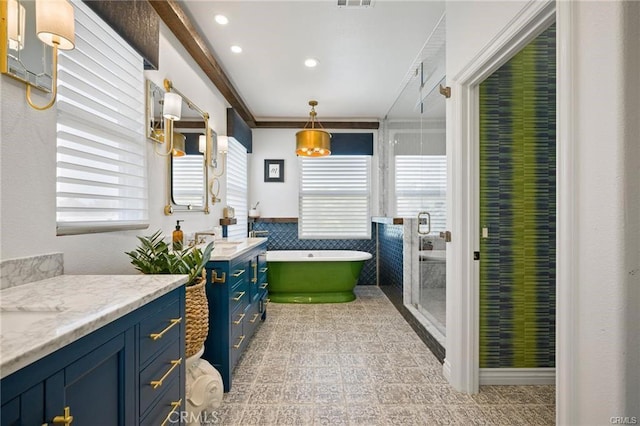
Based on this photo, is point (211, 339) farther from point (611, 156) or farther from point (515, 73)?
point (515, 73)

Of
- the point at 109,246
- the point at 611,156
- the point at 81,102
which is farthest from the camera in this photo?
the point at 109,246

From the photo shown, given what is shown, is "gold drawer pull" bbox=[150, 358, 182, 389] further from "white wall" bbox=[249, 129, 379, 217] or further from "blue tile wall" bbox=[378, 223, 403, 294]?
"white wall" bbox=[249, 129, 379, 217]

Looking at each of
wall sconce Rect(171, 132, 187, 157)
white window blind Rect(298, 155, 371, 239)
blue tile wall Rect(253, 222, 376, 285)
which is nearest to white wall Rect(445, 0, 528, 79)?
wall sconce Rect(171, 132, 187, 157)

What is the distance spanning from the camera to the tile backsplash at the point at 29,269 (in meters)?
1.14

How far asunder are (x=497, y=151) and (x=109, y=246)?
2477 mm

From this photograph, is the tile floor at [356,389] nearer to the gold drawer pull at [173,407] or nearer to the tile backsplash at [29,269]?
the gold drawer pull at [173,407]

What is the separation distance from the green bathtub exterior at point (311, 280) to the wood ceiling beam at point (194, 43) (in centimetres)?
217

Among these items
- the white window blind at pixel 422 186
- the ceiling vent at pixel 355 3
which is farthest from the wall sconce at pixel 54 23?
the white window blind at pixel 422 186

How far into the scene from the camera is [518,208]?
7.39 ft

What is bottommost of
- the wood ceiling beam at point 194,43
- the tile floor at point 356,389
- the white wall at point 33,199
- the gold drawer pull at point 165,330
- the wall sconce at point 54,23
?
the tile floor at point 356,389

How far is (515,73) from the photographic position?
2.26 metres

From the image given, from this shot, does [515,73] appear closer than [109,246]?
No

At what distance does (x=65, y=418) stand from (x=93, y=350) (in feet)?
0.51

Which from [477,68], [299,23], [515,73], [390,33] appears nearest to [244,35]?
[299,23]
